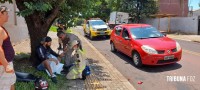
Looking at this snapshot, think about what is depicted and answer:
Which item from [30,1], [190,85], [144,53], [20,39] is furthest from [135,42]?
[20,39]

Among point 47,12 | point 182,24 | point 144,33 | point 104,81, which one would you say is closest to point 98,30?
point 144,33

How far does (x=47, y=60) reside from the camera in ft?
22.9


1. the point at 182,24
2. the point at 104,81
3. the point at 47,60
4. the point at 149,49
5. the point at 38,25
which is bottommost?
the point at 182,24

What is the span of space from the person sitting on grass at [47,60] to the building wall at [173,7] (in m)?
48.6

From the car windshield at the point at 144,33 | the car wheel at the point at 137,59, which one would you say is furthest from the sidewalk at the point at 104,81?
the car windshield at the point at 144,33

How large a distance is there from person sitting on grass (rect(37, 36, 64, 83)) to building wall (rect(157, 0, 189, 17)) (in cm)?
4856

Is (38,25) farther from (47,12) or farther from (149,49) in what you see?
(149,49)

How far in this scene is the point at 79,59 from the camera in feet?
24.1

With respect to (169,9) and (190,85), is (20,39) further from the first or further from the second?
(169,9)

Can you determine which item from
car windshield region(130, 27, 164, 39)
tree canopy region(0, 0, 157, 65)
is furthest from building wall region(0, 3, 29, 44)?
car windshield region(130, 27, 164, 39)

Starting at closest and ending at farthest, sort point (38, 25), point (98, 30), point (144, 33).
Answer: point (38, 25) < point (144, 33) < point (98, 30)

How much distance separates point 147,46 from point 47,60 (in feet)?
12.7

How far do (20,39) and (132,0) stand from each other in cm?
2600

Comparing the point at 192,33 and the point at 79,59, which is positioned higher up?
the point at 79,59
